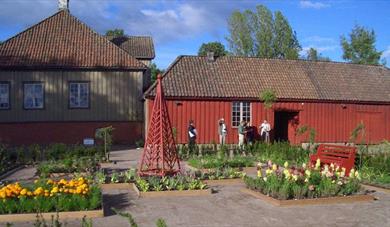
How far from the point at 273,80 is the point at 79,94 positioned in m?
12.2

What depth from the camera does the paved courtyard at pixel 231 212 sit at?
9.35 m

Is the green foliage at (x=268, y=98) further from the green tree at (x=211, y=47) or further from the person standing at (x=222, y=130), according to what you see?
the green tree at (x=211, y=47)

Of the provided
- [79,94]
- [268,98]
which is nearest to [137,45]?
[79,94]

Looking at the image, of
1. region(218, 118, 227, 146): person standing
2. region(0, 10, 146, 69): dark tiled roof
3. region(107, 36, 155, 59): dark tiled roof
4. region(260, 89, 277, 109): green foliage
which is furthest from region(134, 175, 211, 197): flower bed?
region(107, 36, 155, 59): dark tiled roof

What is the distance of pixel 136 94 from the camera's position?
31.3m

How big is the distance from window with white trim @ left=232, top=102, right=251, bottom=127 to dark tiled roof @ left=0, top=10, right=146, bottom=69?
6434 mm

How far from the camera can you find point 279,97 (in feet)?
99.8

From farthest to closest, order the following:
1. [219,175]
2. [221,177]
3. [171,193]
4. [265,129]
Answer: [265,129] < [219,175] < [221,177] < [171,193]

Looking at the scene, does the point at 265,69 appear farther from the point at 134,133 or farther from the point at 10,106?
the point at 10,106

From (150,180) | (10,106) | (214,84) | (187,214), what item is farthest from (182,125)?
(187,214)

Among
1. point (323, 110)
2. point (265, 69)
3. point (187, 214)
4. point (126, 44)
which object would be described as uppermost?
point (126, 44)

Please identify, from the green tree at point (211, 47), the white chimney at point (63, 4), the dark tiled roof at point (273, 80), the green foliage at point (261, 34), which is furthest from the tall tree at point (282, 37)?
the white chimney at point (63, 4)

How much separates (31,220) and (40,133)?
2163 centimetres

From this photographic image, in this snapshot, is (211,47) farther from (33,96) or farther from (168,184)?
→ (168,184)
